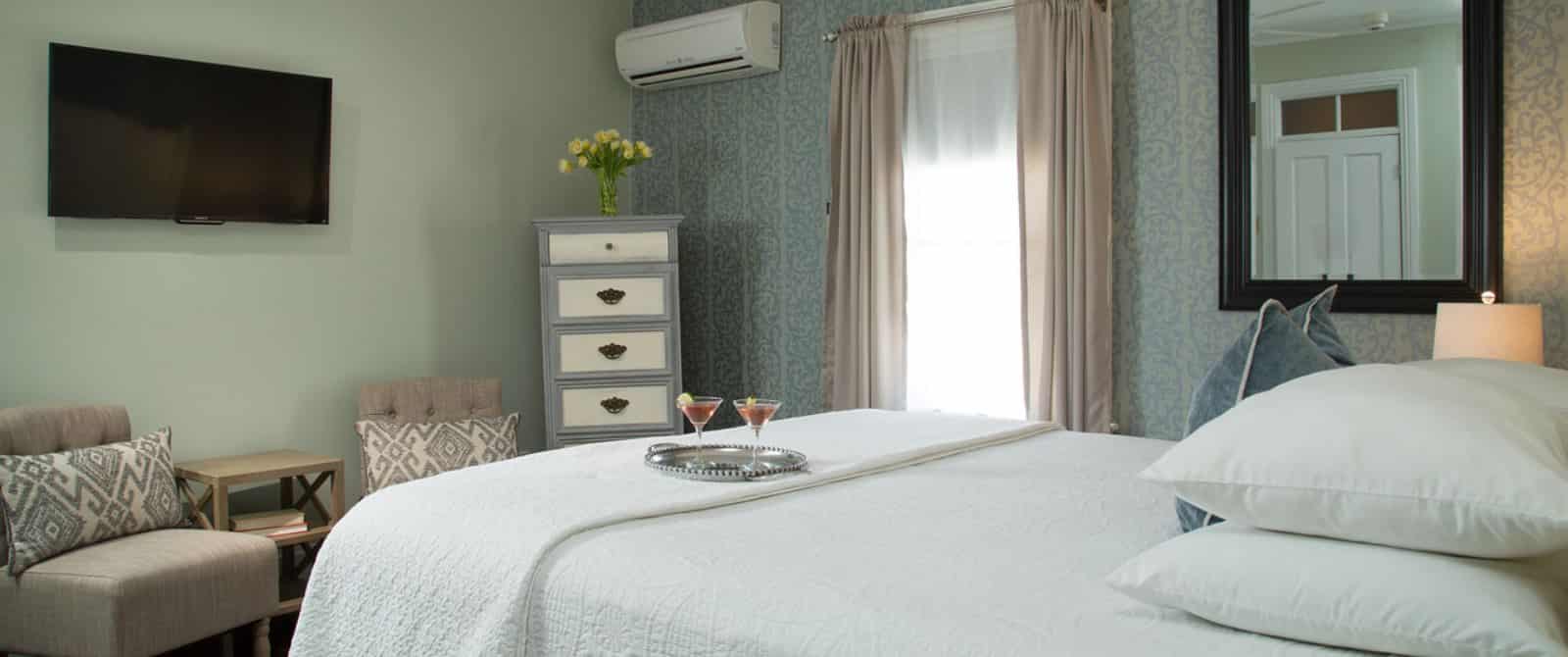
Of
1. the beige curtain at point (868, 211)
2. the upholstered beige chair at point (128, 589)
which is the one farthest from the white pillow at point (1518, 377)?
the upholstered beige chair at point (128, 589)

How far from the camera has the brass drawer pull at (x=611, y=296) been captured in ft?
14.2

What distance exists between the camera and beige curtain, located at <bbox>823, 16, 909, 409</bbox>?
428 centimetres

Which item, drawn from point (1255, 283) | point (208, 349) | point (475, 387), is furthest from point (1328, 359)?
point (208, 349)

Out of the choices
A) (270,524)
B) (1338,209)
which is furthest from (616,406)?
(1338,209)

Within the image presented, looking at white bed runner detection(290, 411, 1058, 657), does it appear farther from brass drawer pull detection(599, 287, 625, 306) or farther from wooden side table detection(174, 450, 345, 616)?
brass drawer pull detection(599, 287, 625, 306)

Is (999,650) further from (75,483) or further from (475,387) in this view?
(475,387)

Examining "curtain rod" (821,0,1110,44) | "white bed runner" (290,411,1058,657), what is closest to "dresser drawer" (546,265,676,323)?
"curtain rod" (821,0,1110,44)

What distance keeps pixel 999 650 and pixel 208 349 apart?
11.0 feet

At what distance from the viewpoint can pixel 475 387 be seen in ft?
13.6

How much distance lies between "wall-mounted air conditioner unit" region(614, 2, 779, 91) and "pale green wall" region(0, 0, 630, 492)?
0.23 m

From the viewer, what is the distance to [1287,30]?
11.1 ft

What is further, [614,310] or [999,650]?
[614,310]

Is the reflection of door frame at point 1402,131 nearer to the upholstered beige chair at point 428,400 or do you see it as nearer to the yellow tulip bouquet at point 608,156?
the yellow tulip bouquet at point 608,156

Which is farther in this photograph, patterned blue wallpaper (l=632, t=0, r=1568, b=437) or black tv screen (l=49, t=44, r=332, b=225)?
black tv screen (l=49, t=44, r=332, b=225)
